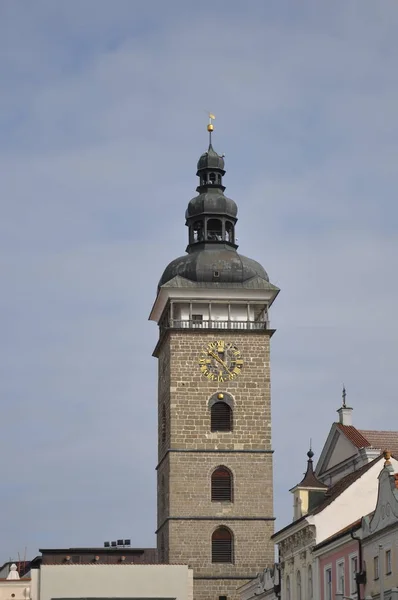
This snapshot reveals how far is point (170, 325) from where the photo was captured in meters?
74.4

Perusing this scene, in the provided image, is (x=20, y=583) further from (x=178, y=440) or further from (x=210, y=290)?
(x=210, y=290)

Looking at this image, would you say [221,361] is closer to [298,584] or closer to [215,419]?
[215,419]

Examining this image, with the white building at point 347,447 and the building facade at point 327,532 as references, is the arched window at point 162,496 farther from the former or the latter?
the building facade at point 327,532

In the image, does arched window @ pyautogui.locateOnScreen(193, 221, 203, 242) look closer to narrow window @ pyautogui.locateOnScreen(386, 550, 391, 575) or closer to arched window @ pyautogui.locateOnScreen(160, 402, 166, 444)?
arched window @ pyautogui.locateOnScreen(160, 402, 166, 444)

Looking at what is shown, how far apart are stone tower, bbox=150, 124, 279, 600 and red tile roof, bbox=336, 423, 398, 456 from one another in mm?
7171

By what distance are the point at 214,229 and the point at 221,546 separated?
16.3 meters

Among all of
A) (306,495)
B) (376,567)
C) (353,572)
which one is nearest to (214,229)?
(306,495)

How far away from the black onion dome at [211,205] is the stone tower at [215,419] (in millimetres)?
1710

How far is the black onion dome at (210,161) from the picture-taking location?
7931 cm

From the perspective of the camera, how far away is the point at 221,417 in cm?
7319

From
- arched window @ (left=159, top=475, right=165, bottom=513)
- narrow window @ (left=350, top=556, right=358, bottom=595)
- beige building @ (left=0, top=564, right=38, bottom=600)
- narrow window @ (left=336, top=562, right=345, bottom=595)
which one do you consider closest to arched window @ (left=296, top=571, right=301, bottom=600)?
narrow window @ (left=336, top=562, right=345, bottom=595)

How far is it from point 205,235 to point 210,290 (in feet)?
13.5

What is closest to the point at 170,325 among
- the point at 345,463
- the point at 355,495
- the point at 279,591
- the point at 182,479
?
the point at 182,479

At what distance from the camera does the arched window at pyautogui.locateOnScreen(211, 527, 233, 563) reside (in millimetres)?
71000
